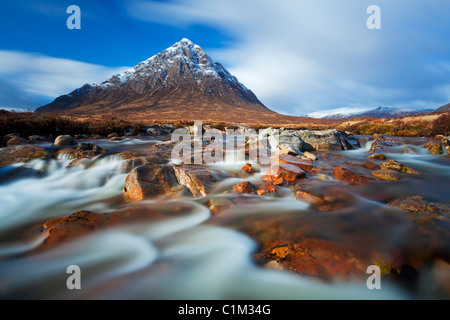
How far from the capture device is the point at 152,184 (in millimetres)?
5738

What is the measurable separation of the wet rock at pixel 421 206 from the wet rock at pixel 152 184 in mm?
5223

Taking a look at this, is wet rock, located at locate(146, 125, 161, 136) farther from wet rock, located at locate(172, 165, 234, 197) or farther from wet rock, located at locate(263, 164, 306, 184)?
wet rock, located at locate(263, 164, 306, 184)

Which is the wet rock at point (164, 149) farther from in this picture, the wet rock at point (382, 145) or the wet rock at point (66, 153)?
the wet rock at point (382, 145)

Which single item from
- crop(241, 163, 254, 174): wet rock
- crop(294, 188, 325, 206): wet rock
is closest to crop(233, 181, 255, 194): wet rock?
crop(294, 188, 325, 206): wet rock

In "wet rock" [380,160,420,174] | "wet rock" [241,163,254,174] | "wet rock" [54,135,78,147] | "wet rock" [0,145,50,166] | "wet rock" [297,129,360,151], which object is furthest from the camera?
"wet rock" [297,129,360,151]

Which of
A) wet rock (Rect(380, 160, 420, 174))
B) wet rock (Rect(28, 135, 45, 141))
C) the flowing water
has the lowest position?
the flowing water

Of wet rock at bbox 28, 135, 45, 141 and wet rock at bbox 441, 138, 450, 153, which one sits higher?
wet rock at bbox 28, 135, 45, 141

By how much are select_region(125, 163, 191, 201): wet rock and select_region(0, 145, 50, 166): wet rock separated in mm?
5041

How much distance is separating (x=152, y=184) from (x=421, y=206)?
6555 mm

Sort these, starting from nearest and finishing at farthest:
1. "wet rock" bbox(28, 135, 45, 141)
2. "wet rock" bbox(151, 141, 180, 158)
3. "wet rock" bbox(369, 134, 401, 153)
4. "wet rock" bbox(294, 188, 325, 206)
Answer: "wet rock" bbox(294, 188, 325, 206), "wet rock" bbox(151, 141, 180, 158), "wet rock" bbox(28, 135, 45, 141), "wet rock" bbox(369, 134, 401, 153)

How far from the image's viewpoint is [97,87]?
19988 cm

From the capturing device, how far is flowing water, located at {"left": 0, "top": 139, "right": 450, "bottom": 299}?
8.91 feet
